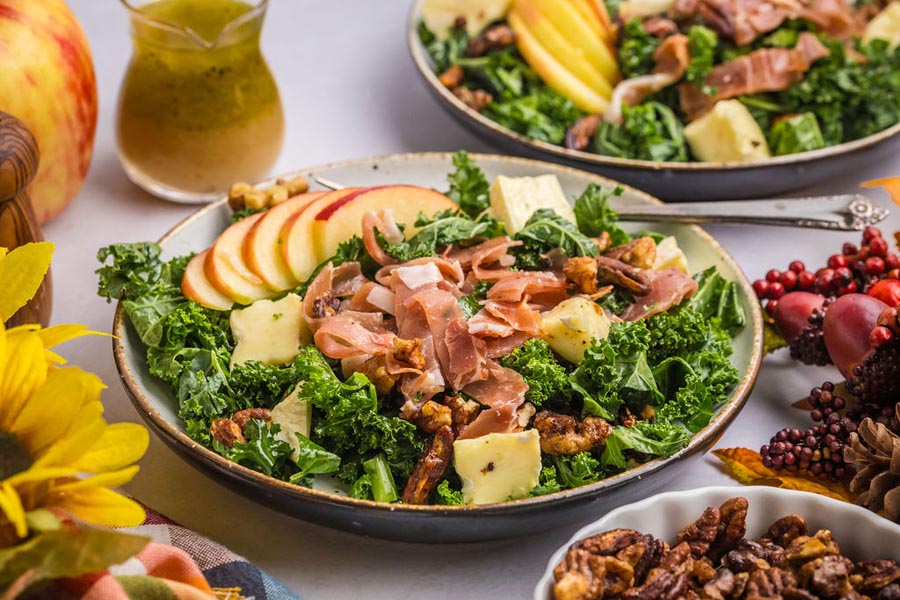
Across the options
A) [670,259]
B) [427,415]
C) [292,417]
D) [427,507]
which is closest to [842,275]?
[670,259]

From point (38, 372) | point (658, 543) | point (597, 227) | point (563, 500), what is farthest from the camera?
point (597, 227)

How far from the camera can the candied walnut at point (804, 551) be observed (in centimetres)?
175

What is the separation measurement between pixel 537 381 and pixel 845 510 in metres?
0.63

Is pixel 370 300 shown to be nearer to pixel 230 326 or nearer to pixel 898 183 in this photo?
pixel 230 326

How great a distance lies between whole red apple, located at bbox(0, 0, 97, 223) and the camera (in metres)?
2.70

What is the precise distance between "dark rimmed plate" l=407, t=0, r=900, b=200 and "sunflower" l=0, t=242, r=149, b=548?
5.47ft

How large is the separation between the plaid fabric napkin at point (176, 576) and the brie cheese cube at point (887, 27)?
2777 mm

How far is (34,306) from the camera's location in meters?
2.36

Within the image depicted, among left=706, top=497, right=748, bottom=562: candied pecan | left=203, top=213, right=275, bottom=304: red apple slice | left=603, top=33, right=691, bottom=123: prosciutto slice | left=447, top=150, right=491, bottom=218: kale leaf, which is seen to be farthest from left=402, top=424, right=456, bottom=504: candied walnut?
left=603, top=33, right=691, bottom=123: prosciutto slice

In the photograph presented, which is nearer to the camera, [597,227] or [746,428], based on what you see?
[746,428]

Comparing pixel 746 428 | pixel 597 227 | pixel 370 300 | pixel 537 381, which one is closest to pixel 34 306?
pixel 370 300

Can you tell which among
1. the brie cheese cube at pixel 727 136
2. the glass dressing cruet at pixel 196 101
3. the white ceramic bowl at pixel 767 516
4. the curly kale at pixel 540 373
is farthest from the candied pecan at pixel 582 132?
the white ceramic bowl at pixel 767 516

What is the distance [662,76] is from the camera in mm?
3326

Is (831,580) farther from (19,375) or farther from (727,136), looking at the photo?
Answer: (727,136)
